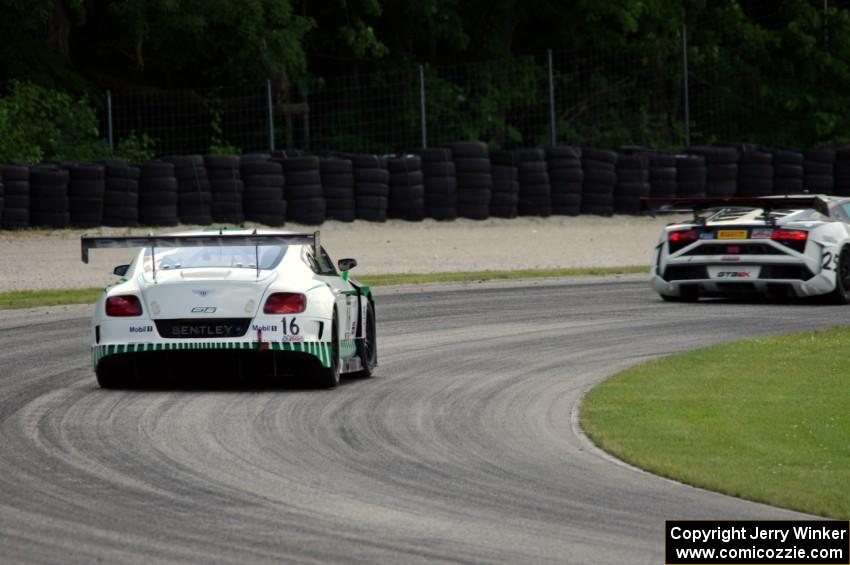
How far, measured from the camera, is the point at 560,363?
1433 centimetres

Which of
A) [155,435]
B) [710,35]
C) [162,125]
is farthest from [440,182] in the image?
[155,435]

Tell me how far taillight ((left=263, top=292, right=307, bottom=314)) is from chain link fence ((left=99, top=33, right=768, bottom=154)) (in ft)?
65.5

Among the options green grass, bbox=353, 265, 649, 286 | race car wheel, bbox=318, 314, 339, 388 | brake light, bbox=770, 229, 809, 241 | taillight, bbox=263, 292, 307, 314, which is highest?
brake light, bbox=770, 229, 809, 241

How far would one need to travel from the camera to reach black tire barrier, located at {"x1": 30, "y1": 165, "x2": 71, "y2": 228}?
28.2 m

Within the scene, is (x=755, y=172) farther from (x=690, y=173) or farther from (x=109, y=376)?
(x=109, y=376)

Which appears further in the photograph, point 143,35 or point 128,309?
point 143,35

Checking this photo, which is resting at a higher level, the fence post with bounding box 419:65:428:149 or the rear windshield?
the fence post with bounding box 419:65:428:149

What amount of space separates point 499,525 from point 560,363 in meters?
6.98

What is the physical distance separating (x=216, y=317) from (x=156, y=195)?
57.2 ft

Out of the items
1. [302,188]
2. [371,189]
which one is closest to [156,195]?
[302,188]

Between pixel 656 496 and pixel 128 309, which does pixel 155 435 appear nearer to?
pixel 128 309

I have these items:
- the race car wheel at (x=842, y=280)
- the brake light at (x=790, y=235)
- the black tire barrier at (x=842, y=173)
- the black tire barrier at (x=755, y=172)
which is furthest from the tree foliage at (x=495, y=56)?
the brake light at (x=790, y=235)

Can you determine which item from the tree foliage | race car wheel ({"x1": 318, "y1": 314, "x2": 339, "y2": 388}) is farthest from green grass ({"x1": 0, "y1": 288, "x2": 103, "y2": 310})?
the tree foliage

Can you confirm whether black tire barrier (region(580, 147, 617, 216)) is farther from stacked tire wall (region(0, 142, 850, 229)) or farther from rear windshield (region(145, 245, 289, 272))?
rear windshield (region(145, 245, 289, 272))
